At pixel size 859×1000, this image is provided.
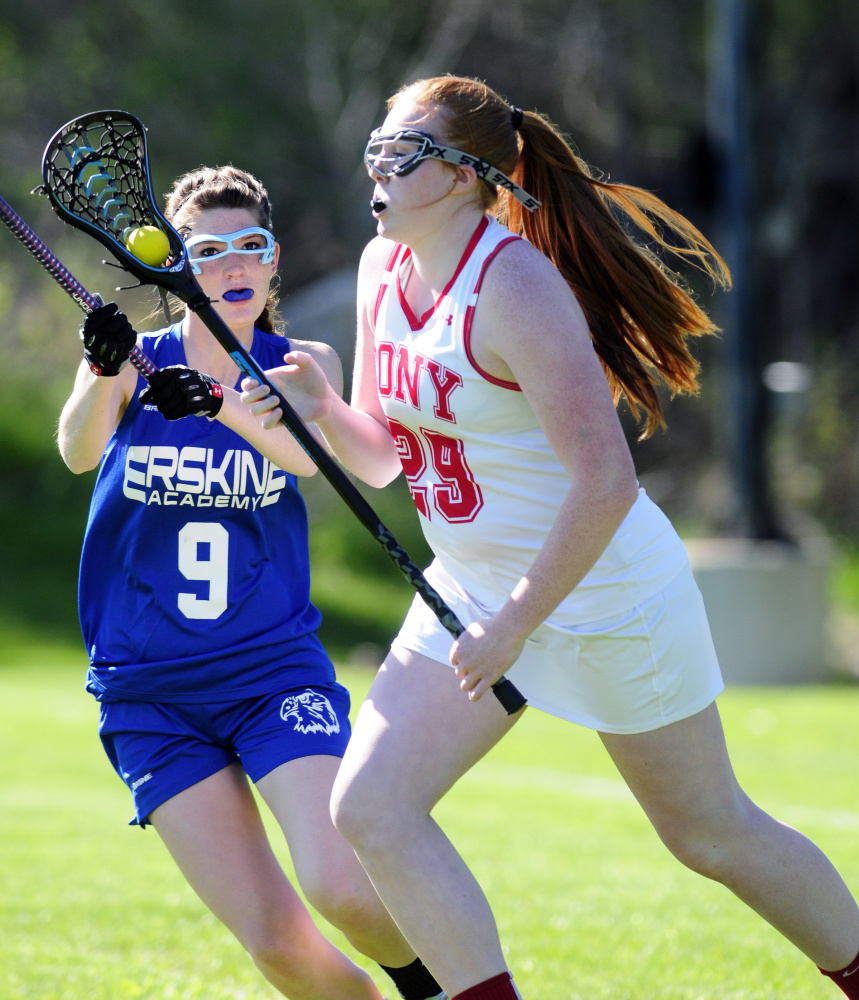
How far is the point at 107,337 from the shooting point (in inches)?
106

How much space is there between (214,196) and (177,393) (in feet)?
2.17

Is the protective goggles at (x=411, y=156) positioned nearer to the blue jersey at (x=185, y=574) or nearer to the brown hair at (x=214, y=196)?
the brown hair at (x=214, y=196)

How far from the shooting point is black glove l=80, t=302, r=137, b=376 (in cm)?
269

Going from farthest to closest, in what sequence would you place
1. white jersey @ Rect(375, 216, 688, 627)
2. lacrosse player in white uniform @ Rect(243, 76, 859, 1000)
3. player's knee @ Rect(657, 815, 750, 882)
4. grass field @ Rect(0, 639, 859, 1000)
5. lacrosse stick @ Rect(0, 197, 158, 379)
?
grass field @ Rect(0, 639, 859, 1000) → lacrosse stick @ Rect(0, 197, 158, 379) → player's knee @ Rect(657, 815, 750, 882) → white jersey @ Rect(375, 216, 688, 627) → lacrosse player in white uniform @ Rect(243, 76, 859, 1000)

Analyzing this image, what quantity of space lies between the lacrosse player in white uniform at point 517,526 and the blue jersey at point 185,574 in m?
0.36

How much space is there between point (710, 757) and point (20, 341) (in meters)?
17.6

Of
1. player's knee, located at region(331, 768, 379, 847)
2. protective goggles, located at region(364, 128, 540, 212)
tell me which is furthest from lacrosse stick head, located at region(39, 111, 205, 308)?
player's knee, located at region(331, 768, 379, 847)

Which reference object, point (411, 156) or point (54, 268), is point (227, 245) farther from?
point (411, 156)

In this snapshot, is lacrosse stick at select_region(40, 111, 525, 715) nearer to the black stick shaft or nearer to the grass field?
the black stick shaft

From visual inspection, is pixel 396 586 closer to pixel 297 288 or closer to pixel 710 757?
pixel 297 288

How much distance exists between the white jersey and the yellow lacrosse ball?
487 millimetres

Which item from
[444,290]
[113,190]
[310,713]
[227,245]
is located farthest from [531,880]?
[113,190]

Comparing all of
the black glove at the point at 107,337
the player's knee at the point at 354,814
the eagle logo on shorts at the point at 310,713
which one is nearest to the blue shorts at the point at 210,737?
the eagle logo on shorts at the point at 310,713

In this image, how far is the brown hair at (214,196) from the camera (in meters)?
3.15
